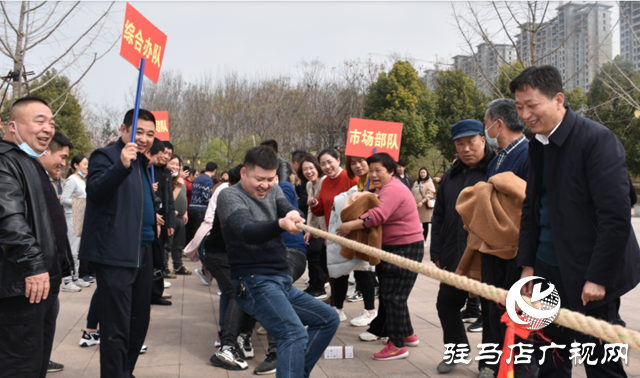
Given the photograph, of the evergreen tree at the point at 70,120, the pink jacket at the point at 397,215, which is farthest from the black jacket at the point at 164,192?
the evergreen tree at the point at 70,120

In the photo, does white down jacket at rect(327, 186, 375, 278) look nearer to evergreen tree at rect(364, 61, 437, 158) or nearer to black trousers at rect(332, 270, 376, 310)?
black trousers at rect(332, 270, 376, 310)

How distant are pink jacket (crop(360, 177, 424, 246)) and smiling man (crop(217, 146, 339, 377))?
1315mm

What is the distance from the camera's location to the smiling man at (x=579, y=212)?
Answer: 221cm

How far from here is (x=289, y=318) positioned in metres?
2.89

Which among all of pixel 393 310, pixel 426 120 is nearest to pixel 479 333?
pixel 393 310

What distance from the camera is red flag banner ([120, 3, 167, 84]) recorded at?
368 cm

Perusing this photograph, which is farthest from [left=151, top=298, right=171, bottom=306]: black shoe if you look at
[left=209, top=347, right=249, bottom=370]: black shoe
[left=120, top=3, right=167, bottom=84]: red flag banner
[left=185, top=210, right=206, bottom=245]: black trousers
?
[left=120, top=3, right=167, bottom=84]: red flag banner

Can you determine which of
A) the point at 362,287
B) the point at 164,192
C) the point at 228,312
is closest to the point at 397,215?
the point at 362,287

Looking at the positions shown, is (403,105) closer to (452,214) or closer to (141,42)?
(452,214)

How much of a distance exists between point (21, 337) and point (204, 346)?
2.39 metres

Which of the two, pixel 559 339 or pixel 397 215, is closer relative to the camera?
pixel 559 339

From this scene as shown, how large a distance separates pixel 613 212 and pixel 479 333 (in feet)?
10.1

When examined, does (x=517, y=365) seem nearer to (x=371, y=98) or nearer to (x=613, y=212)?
(x=613, y=212)

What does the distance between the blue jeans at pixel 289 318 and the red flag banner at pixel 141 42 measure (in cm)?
197
